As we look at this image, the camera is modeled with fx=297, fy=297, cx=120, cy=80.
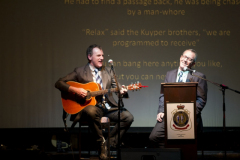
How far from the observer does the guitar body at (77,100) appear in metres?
4.13

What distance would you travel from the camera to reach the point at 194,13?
5.56 meters

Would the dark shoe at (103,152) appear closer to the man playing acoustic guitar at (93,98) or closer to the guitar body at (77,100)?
the man playing acoustic guitar at (93,98)

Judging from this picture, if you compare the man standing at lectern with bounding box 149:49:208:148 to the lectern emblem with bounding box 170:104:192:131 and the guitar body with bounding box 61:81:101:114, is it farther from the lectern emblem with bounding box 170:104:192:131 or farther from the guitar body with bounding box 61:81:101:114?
the guitar body with bounding box 61:81:101:114

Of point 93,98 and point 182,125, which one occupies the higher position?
point 93,98

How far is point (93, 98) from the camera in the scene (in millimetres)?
4133

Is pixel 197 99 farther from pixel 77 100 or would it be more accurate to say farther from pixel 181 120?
pixel 77 100

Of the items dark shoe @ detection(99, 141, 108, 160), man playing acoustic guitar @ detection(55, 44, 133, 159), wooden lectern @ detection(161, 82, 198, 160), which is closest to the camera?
wooden lectern @ detection(161, 82, 198, 160)

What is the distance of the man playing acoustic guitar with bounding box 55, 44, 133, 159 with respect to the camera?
391 centimetres

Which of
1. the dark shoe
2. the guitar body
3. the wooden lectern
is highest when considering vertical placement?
the guitar body

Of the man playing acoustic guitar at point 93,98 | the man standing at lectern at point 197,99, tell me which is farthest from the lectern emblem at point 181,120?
the man playing acoustic guitar at point 93,98

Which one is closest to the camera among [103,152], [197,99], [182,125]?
[182,125]

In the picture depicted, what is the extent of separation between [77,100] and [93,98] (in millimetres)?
235

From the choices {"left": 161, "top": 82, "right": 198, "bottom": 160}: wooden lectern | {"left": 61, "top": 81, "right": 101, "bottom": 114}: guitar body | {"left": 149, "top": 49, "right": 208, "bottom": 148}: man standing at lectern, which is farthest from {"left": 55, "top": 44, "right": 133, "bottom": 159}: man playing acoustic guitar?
{"left": 161, "top": 82, "right": 198, "bottom": 160}: wooden lectern

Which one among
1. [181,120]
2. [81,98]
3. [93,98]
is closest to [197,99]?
[181,120]
